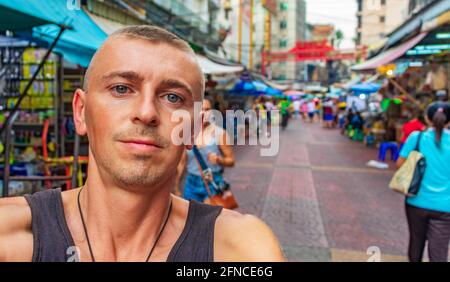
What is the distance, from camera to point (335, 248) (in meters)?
5.03

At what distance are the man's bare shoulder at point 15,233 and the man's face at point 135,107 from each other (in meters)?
0.29

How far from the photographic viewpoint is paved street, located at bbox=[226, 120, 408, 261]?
513cm

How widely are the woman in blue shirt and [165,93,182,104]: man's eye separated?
3.14m

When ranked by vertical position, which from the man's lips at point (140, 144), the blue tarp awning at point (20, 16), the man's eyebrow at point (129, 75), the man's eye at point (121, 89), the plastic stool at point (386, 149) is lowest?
the plastic stool at point (386, 149)

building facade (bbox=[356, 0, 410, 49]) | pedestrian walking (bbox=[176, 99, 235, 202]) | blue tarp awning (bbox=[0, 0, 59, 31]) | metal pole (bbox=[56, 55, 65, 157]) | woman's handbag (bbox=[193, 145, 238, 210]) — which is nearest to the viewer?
blue tarp awning (bbox=[0, 0, 59, 31])

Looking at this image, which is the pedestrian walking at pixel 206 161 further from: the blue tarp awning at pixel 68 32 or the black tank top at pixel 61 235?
the black tank top at pixel 61 235

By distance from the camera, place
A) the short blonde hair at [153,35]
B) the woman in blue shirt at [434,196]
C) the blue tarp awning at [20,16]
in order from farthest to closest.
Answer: the woman in blue shirt at [434,196] < the blue tarp awning at [20,16] < the short blonde hair at [153,35]

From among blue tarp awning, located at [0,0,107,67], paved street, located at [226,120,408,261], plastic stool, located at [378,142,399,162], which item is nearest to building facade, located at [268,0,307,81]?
plastic stool, located at [378,142,399,162]

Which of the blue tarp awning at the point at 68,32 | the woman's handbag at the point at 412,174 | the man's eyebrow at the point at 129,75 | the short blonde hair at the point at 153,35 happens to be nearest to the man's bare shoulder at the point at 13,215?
the man's eyebrow at the point at 129,75

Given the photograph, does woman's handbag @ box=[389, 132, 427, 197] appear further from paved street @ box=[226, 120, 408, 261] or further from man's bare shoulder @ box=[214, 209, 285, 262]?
man's bare shoulder @ box=[214, 209, 285, 262]

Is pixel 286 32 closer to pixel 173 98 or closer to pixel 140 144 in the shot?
pixel 173 98

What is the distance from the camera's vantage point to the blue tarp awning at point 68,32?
2794 mm

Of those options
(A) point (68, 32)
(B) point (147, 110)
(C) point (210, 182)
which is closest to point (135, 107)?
(B) point (147, 110)

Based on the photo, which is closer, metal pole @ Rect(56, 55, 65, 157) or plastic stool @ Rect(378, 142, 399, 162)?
metal pole @ Rect(56, 55, 65, 157)
